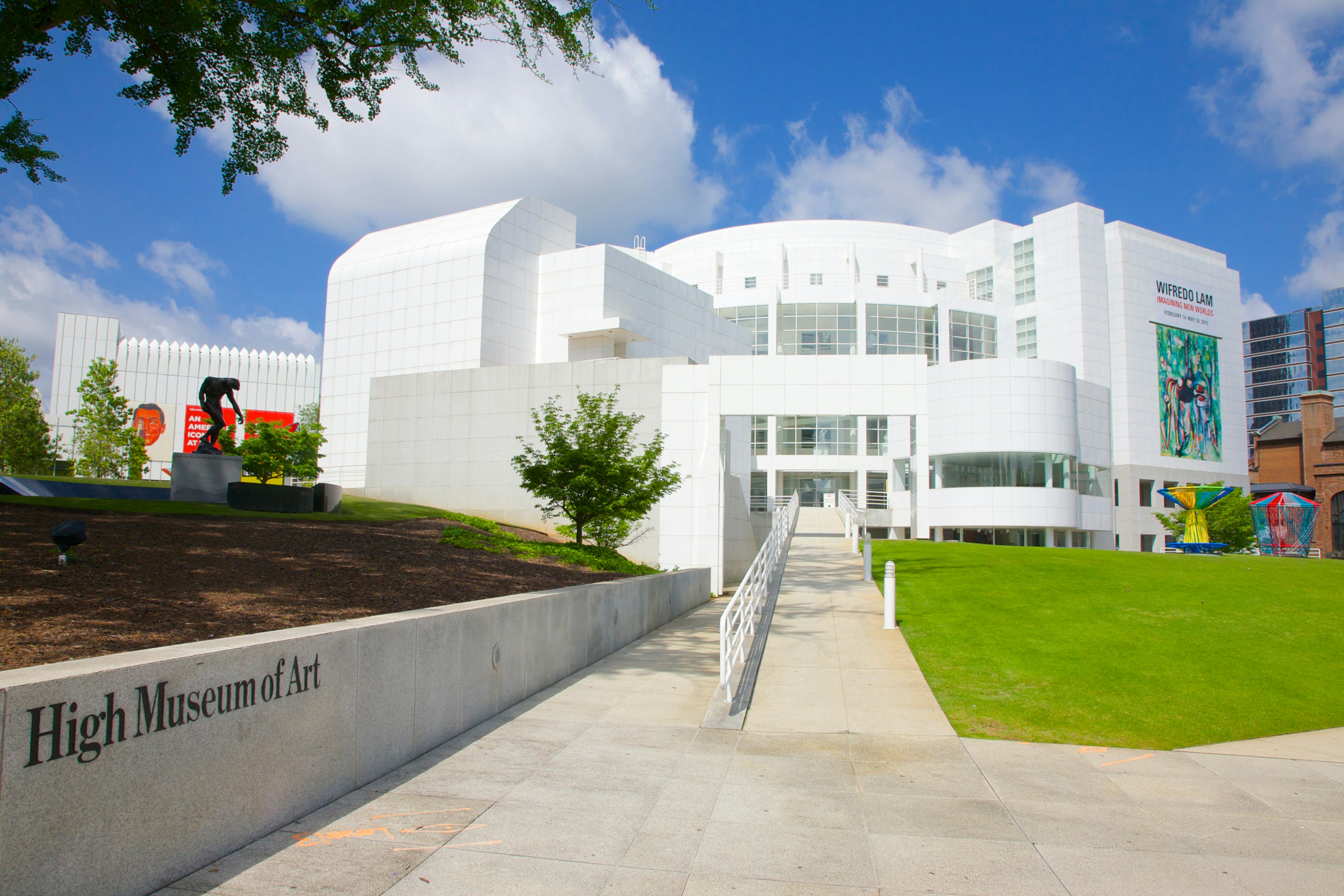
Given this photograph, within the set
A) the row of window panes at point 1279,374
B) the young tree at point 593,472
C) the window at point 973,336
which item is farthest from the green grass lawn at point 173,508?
the row of window panes at point 1279,374

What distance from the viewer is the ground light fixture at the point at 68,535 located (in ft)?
25.7

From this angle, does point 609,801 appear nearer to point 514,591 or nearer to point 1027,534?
point 514,591

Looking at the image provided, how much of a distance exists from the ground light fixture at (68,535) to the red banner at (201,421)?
203 feet

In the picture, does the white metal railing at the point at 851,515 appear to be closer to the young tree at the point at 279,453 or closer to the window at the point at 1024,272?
the window at the point at 1024,272

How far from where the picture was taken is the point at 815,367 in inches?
957

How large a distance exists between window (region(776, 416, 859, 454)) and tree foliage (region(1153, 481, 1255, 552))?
20.5m

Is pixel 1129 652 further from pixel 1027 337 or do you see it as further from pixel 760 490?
pixel 1027 337

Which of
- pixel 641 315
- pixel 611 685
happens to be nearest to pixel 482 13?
pixel 611 685

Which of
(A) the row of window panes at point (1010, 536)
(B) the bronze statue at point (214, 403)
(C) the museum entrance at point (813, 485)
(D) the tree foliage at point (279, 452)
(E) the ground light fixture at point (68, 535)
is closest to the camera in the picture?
(E) the ground light fixture at point (68, 535)

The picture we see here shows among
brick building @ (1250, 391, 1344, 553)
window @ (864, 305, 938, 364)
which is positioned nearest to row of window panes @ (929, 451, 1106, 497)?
window @ (864, 305, 938, 364)

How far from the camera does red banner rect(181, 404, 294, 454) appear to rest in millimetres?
66875

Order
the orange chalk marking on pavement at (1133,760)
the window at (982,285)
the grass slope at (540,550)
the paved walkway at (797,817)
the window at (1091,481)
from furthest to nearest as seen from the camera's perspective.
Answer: the window at (982,285) < the window at (1091,481) < the grass slope at (540,550) < the orange chalk marking on pavement at (1133,760) < the paved walkway at (797,817)

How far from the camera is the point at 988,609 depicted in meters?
14.0

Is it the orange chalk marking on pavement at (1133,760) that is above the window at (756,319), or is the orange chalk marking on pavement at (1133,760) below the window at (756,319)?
below
